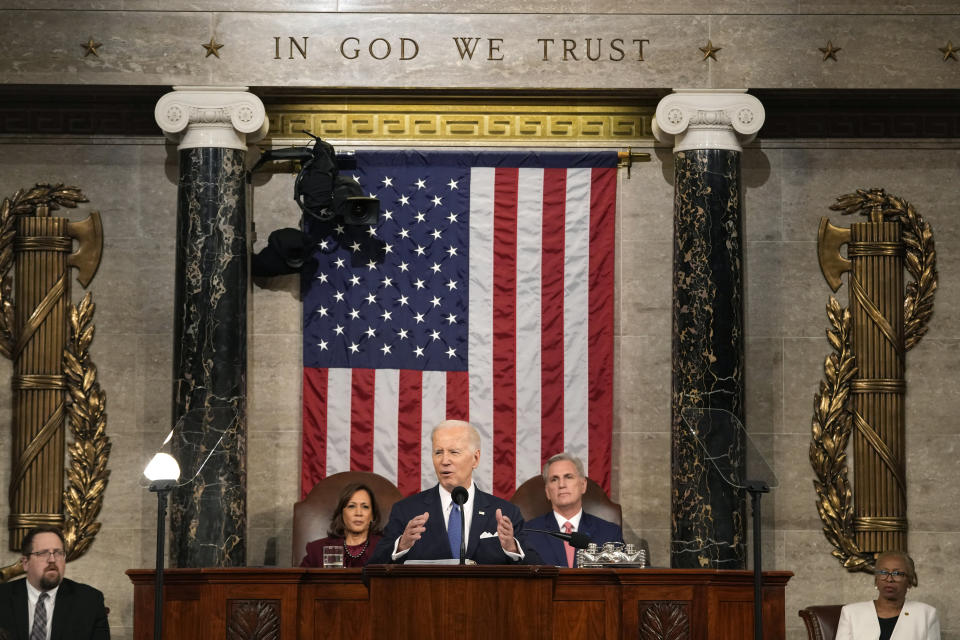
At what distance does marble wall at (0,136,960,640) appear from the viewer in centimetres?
1151

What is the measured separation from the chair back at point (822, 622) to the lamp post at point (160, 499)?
162 inches

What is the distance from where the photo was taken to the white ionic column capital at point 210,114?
36.1ft

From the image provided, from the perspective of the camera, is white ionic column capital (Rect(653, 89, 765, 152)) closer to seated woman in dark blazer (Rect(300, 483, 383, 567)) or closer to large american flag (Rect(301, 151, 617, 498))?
large american flag (Rect(301, 151, 617, 498))

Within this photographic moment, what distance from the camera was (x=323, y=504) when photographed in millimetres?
10812

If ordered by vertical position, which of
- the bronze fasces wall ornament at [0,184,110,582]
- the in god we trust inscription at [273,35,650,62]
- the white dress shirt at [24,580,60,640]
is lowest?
the white dress shirt at [24,580,60,640]

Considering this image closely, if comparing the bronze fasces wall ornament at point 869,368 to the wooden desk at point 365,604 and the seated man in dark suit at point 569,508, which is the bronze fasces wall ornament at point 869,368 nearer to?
the seated man in dark suit at point 569,508

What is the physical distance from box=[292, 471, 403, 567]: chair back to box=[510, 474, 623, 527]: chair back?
96 centimetres

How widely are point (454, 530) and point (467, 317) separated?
324 centimetres

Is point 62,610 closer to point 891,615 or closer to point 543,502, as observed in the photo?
point 543,502

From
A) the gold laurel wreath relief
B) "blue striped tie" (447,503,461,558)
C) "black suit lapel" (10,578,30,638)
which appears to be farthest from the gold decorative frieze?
"black suit lapel" (10,578,30,638)

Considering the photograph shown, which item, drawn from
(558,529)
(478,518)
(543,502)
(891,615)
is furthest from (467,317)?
(891,615)

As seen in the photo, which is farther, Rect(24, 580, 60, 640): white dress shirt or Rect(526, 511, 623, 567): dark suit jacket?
Rect(526, 511, 623, 567): dark suit jacket

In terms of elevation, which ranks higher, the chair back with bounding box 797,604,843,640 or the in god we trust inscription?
the in god we trust inscription

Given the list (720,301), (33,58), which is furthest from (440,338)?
(33,58)
